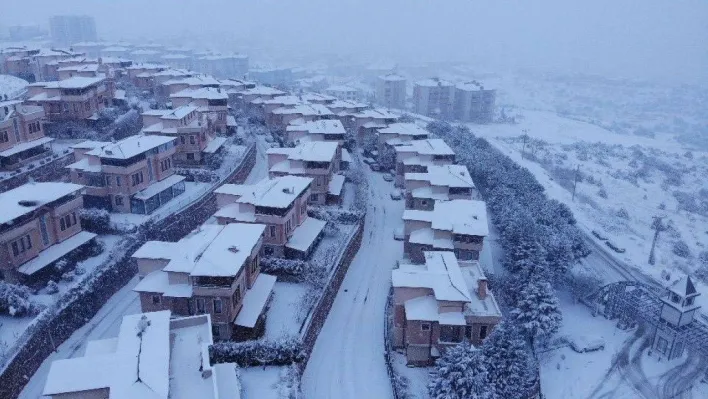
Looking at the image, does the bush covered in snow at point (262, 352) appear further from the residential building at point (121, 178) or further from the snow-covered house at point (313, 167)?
the snow-covered house at point (313, 167)

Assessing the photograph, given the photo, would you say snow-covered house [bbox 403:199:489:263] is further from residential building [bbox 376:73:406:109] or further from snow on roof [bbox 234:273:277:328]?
residential building [bbox 376:73:406:109]

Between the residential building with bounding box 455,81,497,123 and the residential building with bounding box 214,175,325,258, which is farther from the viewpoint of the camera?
the residential building with bounding box 455,81,497,123

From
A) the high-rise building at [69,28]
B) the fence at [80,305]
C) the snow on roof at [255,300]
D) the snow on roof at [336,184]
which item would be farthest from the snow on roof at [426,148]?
the high-rise building at [69,28]

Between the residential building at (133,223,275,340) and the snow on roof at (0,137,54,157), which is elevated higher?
the snow on roof at (0,137,54,157)

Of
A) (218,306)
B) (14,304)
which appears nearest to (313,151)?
(218,306)

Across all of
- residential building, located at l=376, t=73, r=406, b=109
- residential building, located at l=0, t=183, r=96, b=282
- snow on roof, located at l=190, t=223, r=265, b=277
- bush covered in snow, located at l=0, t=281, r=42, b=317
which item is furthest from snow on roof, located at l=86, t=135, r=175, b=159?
residential building, located at l=376, t=73, r=406, b=109

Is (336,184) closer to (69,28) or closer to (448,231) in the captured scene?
(448,231)

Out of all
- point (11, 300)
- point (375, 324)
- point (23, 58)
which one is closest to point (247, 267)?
point (375, 324)

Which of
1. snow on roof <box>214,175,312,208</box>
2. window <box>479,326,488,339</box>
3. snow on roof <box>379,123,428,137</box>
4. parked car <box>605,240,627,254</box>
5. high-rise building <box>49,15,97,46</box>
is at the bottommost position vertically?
parked car <box>605,240,627,254</box>
